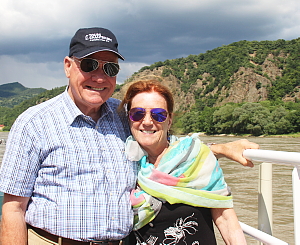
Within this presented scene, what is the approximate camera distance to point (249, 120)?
56156 mm

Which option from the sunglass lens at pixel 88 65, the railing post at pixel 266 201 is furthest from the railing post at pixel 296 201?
the sunglass lens at pixel 88 65

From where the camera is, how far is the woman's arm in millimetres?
1860

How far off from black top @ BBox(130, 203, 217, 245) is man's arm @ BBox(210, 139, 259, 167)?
0.39m

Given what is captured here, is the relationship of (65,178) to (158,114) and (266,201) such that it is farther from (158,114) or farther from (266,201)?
(266,201)

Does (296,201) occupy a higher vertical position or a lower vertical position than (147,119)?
lower

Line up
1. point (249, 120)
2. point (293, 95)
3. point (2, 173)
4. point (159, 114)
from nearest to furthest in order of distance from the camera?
point (2, 173) < point (159, 114) < point (249, 120) < point (293, 95)

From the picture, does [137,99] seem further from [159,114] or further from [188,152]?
[188,152]

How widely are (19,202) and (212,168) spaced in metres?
1.19

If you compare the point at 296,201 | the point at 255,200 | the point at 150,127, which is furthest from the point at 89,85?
the point at 255,200

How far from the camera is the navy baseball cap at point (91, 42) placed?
202 cm

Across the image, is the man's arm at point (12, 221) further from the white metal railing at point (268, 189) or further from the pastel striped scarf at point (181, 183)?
the white metal railing at point (268, 189)

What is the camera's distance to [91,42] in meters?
2.02

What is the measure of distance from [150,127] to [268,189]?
2.73 ft

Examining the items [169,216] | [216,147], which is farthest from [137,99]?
[169,216]
